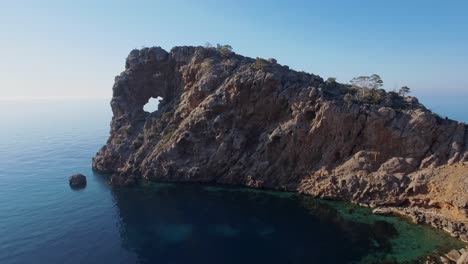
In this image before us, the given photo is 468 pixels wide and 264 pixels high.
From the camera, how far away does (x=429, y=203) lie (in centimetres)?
6606

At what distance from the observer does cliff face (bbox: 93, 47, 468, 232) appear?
7194 cm

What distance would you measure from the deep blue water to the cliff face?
5.84 metres

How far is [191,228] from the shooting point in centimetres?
6450

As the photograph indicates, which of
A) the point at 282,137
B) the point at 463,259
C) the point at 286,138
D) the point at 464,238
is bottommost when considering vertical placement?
the point at 464,238

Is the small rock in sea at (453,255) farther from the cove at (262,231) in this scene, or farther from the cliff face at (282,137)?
the cliff face at (282,137)

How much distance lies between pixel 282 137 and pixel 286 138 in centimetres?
101

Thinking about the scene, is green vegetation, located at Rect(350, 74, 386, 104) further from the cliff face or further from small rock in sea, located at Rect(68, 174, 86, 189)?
small rock in sea, located at Rect(68, 174, 86, 189)

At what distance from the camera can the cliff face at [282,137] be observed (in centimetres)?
7194

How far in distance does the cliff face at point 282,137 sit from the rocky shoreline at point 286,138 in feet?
0.81

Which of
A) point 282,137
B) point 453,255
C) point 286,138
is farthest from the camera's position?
point 282,137

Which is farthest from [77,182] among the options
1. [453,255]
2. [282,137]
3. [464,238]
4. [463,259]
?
[464,238]

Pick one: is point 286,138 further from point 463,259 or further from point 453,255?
point 463,259

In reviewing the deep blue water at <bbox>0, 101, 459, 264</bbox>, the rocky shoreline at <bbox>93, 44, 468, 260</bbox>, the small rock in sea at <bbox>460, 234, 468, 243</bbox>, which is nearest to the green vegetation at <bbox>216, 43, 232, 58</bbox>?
the rocky shoreline at <bbox>93, 44, 468, 260</bbox>

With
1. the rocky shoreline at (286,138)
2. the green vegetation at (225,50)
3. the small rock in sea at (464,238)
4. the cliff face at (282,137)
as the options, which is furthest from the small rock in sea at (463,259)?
the green vegetation at (225,50)
